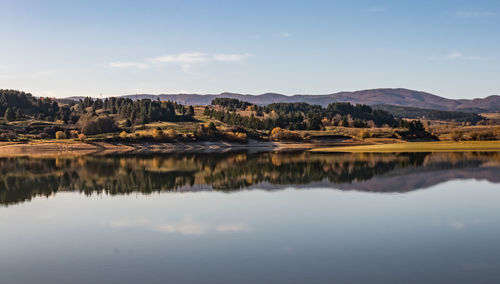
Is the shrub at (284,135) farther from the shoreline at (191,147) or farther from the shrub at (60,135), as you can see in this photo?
the shrub at (60,135)

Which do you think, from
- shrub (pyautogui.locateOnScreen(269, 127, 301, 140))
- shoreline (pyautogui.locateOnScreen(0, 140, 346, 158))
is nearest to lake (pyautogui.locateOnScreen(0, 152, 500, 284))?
shoreline (pyautogui.locateOnScreen(0, 140, 346, 158))

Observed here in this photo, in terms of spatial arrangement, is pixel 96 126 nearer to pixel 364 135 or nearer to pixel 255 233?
pixel 364 135

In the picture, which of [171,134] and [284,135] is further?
[284,135]

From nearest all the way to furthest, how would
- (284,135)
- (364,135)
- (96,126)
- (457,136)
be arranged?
(457,136) → (364,135) → (284,135) → (96,126)

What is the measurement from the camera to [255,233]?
2556 cm

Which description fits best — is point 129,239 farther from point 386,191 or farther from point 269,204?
point 386,191

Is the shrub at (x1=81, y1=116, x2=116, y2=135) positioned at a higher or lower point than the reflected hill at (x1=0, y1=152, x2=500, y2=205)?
higher

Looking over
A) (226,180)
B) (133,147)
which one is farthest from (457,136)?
(226,180)

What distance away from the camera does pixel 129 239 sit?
2472cm

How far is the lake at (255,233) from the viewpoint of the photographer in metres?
18.5

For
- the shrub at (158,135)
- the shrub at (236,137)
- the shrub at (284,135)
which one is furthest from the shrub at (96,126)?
the shrub at (284,135)

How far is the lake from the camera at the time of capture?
18.5m

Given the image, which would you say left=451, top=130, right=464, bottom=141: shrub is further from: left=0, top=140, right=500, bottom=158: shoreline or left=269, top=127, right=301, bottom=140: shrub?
left=269, top=127, right=301, bottom=140: shrub

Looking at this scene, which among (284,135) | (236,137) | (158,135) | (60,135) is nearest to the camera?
(158,135)
